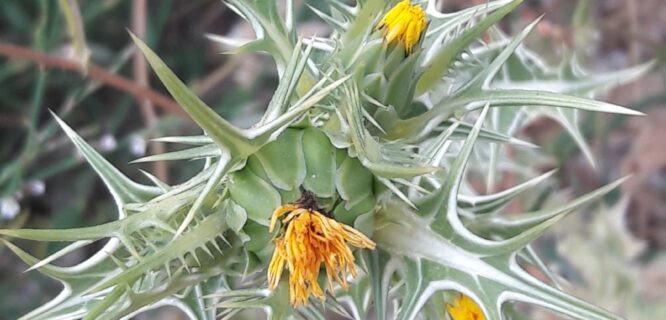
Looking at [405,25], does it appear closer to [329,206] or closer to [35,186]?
[329,206]

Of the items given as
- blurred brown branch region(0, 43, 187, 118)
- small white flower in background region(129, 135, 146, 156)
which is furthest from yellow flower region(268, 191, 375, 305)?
small white flower in background region(129, 135, 146, 156)

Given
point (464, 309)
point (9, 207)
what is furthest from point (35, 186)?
point (464, 309)

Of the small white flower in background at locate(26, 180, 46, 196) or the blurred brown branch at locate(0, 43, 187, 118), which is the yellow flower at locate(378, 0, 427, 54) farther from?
the small white flower in background at locate(26, 180, 46, 196)

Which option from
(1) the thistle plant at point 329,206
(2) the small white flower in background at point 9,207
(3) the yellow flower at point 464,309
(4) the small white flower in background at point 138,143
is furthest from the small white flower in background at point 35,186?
(3) the yellow flower at point 464,309

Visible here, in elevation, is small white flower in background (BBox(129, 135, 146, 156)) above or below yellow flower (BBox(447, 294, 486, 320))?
above

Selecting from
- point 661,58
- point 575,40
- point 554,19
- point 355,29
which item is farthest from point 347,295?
point 554,19

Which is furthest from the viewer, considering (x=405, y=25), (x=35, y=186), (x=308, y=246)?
(x=35, y=186)

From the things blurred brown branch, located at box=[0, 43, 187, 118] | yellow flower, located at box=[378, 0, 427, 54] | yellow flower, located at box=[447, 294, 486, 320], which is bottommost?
yellow flower, located at box=[447, 294, 486, 320]

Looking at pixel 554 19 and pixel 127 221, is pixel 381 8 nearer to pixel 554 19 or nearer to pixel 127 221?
pixel 127 221
